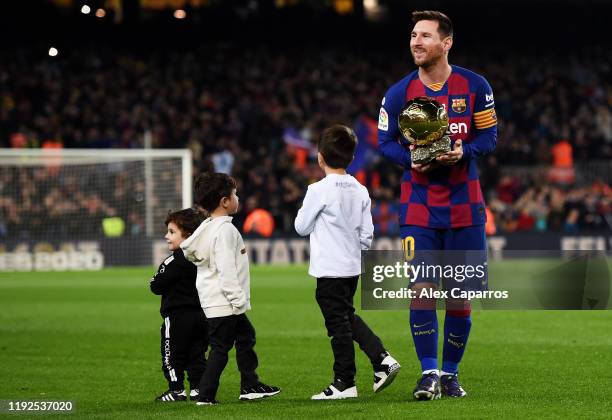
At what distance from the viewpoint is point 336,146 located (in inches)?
278

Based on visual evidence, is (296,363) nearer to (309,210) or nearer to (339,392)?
(339,392)

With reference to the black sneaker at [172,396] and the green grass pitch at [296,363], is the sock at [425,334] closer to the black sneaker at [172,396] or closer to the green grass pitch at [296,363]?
the green grass pitch at [296,363]

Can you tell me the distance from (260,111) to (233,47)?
4.50 m

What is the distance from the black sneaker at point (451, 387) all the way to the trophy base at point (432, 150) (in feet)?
4.28

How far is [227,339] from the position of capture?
22.9 ft

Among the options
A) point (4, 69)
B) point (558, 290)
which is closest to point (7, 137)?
point (4, 69)

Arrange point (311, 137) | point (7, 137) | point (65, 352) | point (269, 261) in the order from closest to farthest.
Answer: point (65, 352) → point (269, 261) → point (7, 137) → point (311, 137)

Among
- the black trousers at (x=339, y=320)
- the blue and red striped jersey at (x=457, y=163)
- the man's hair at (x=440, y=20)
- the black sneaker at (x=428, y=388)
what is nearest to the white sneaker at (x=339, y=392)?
the black trousers at (x=339, y=320)

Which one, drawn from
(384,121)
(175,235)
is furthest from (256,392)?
(384,121)

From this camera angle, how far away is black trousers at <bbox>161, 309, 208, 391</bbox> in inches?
291

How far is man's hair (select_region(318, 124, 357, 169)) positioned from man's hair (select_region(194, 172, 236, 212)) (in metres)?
0.61

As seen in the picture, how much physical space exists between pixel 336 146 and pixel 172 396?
5.98 ft

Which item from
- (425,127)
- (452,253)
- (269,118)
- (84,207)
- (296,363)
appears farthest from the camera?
(269,118)

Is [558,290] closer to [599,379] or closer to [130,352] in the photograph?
[599,379]
